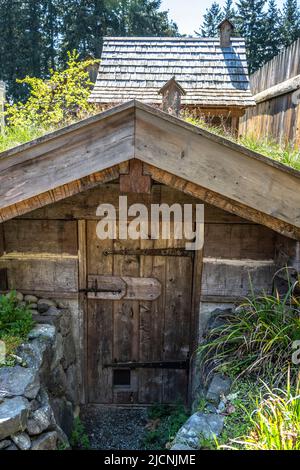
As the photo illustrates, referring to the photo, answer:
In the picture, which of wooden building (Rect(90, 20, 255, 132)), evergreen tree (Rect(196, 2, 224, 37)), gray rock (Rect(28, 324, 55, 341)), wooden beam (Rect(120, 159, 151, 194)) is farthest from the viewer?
evergreen tree (Rect(196, 2, 224, 37))

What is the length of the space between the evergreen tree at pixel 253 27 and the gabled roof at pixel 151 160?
2494 cm

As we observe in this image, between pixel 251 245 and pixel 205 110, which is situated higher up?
pixel 205 110

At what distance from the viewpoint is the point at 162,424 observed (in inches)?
148

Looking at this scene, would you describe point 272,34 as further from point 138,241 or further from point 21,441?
point 21,441

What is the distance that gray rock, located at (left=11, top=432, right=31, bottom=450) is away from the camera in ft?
7.66

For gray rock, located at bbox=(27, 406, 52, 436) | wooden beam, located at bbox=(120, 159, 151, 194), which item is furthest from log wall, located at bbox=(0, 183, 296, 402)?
gray rock, located at bbox=(27, 406, 52, 436)

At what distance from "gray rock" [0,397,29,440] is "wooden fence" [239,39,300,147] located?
15.2 ft

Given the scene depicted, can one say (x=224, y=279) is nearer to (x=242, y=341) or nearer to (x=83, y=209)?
(x=242, y=341)

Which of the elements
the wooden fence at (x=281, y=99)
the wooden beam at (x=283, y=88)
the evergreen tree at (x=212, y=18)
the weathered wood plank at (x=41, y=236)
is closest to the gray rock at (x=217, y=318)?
the weathered wood plank at (x=41, y=236)

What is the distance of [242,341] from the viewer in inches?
117

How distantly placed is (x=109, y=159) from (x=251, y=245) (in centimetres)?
175

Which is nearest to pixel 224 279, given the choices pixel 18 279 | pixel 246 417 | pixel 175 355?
pixel 175 355

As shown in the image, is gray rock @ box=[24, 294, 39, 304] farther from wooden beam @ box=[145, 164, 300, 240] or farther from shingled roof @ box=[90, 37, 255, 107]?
shingled roof @ box=[90, 37, 255, 107]

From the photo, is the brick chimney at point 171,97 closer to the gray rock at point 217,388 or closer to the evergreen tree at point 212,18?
the gray rock at point 217,388
